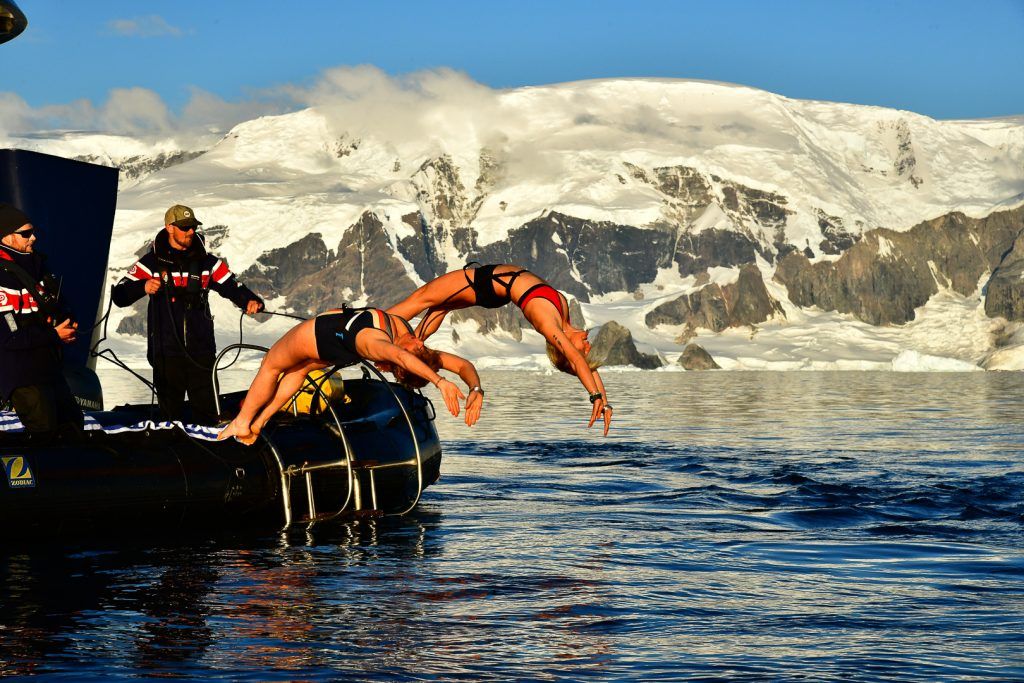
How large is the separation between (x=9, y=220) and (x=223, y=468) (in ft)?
10.2

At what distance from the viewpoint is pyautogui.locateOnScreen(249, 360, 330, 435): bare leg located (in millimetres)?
13672

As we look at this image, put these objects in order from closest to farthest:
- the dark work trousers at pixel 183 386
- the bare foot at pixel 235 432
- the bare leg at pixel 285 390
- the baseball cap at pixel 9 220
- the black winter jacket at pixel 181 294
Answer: the baseball cap at pixel 9 220 → the bare leg at pixel 285 390 → the bare foot at pixel 235 432 → the black winter jacket at pixel 181 294 → the dark work trousers at pixel 183 386

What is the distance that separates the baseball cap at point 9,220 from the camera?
12648 millimetres

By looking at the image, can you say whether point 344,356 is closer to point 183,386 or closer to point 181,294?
point 181,294

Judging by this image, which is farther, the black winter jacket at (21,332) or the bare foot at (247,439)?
the bare foot at (247,439)

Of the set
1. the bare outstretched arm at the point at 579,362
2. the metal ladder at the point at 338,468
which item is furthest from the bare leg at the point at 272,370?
the bare outstretched arm at the point at 579,362

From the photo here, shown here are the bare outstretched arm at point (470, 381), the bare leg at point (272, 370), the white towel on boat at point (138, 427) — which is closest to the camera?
the bare outstretched arm at point (470, 381)

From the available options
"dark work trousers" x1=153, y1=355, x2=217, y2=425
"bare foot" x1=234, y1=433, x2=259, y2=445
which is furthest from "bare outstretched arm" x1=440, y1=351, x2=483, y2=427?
"dark work trousers" x1=153, y1=355, x2=217, y2=425

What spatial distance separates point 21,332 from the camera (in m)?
12.7

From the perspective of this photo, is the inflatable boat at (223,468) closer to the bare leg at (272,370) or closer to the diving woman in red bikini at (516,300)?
the bare leg at (272,370)

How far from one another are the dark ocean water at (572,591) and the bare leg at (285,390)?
1.18 meters

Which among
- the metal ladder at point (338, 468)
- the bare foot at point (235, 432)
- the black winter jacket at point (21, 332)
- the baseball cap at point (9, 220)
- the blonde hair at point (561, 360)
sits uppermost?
the baseball cap at point (9, 220)

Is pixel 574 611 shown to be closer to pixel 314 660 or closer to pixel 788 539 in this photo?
pixel 314 660

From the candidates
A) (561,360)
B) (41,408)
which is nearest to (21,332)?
(41,408)
